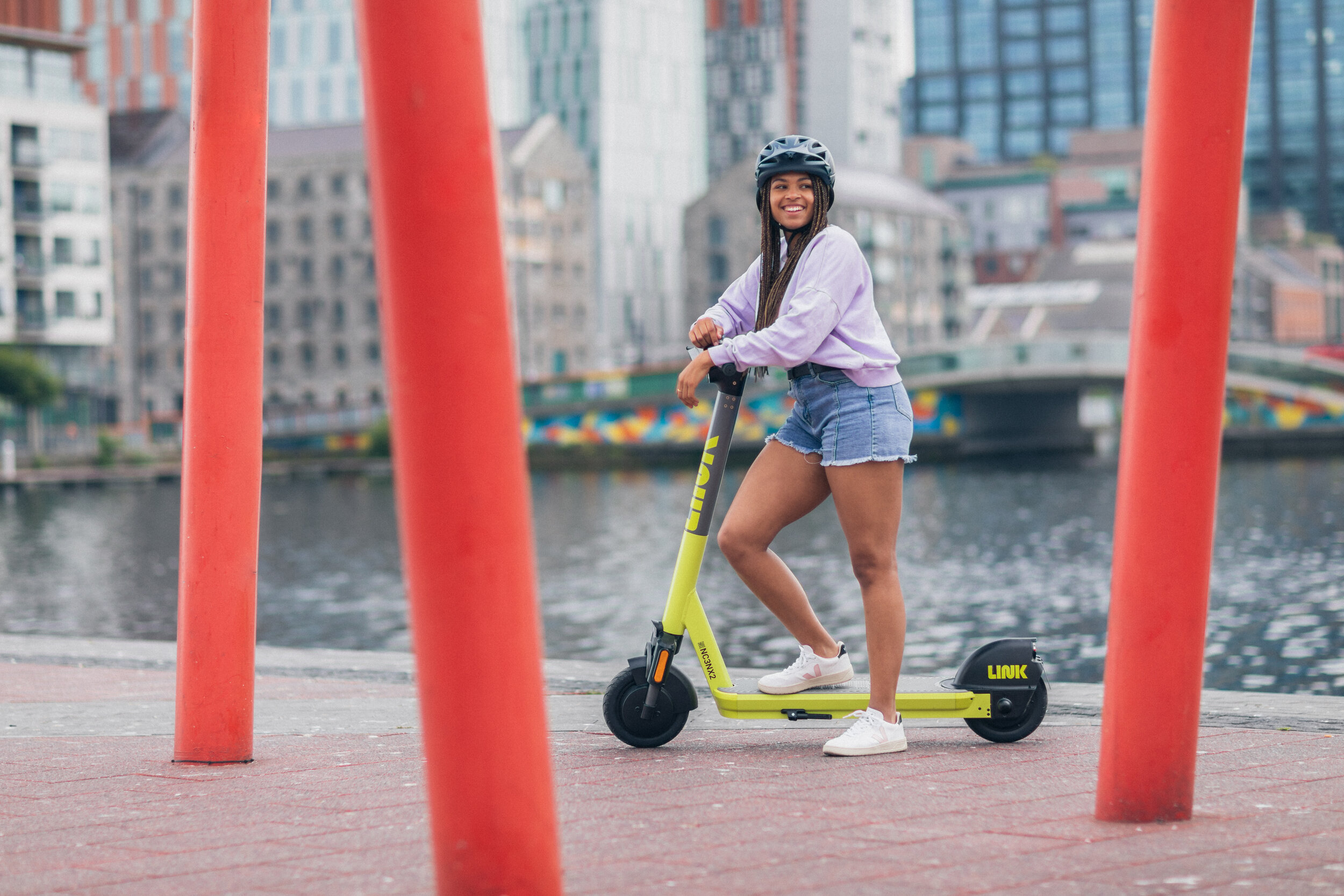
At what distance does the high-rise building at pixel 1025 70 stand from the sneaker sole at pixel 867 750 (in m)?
152

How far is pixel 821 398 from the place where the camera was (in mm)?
4922

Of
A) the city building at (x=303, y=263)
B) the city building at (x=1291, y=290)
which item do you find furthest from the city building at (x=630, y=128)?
the city building at (x=1291, y=290)

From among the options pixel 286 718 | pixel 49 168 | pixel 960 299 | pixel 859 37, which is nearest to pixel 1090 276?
pixel 960 299

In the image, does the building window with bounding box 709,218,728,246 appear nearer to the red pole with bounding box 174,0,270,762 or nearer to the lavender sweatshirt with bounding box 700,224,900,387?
the red pole with bounding box 174,0,270,762

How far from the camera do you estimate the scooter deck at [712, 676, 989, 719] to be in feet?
16.5

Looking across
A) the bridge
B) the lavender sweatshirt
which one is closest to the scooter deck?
the lavender sweatshirt

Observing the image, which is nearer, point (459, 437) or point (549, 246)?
point (459, 437)

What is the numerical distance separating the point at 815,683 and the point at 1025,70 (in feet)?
510

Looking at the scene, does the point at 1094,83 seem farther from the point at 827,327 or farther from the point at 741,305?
the point at 827,327

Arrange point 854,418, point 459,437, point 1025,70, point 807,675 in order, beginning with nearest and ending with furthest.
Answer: point 459,437 < point 854,418 < point 807,675 < point 1025,70

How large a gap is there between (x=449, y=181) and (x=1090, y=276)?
10296 centimetres

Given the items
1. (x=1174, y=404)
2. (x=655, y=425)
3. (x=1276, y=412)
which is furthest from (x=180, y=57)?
(x=1174, y=404)

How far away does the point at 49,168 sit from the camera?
66500mm

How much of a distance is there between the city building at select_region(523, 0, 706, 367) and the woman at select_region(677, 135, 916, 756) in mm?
91952
